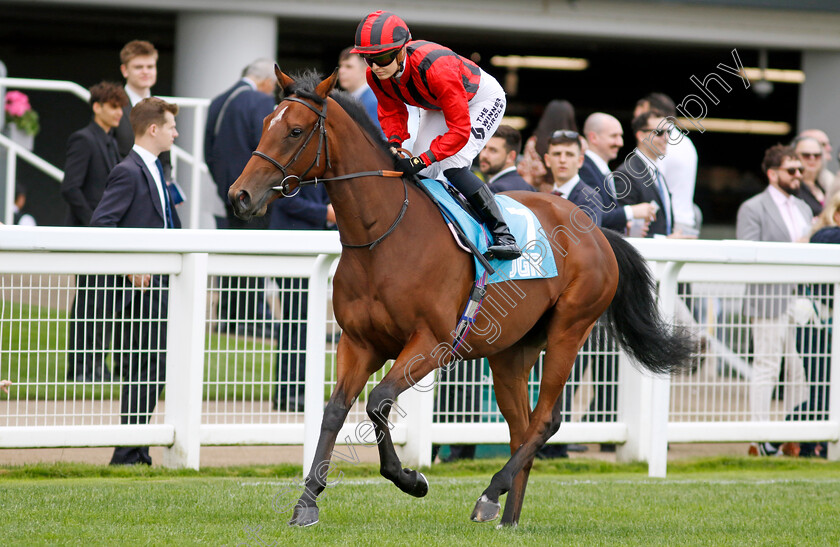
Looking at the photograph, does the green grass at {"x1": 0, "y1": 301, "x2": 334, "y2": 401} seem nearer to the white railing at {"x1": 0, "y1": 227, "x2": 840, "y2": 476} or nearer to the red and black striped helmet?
the white railing at {"x1": 0, "y1": 227, "x2": 840, "y2": 476}

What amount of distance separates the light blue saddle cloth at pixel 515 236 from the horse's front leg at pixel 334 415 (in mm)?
645

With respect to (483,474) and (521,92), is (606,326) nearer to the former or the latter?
(483,474)

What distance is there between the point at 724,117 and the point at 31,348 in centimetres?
1852

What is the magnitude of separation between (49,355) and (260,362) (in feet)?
3.42

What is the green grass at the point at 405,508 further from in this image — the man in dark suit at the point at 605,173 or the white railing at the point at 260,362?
the man in dark suit at the point at 605,173

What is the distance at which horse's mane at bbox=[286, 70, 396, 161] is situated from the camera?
4.32m

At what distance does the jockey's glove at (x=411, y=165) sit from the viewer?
15.0ft

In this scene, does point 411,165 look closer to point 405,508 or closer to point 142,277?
point 405,508

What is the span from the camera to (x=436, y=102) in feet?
15.0

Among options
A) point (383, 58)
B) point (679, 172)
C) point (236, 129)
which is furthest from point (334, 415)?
point (679, 172)

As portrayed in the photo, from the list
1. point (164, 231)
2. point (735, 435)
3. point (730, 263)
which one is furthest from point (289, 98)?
point (735, 435)

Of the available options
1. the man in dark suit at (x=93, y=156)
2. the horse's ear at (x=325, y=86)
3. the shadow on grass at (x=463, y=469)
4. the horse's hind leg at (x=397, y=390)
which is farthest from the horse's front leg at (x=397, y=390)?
the man in dark suit at (x=93, y=156)

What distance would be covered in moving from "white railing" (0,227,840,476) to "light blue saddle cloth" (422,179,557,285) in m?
1.08

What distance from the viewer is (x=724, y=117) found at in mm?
21719
